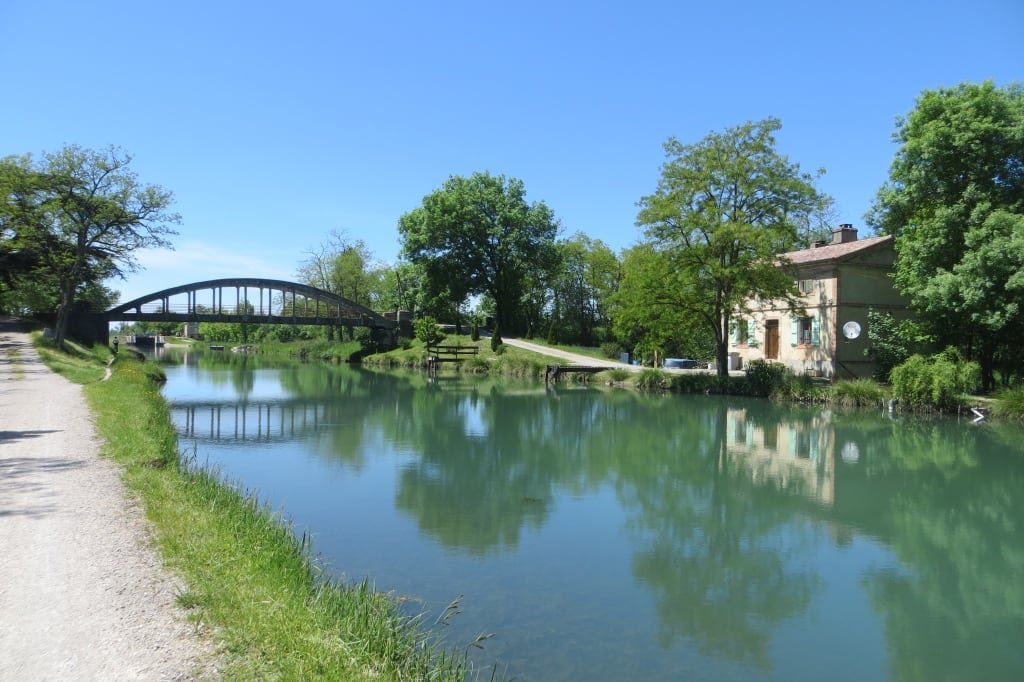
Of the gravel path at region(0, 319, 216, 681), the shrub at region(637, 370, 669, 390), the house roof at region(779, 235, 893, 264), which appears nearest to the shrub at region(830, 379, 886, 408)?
the house roof at region(779, 235, 893, 264)

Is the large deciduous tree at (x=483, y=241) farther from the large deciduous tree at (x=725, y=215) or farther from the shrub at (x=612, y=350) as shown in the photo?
the large deciduous tree at (x=725, y=215)

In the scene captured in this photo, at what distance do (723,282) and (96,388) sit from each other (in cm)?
2053

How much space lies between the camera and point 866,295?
2809 cm

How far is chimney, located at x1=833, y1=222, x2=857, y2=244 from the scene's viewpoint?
32281mm

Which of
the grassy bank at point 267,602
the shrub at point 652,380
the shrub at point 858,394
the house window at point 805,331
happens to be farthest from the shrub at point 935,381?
the grassy bank at point 267,602

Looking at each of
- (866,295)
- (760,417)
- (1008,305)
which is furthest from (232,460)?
(866,295)

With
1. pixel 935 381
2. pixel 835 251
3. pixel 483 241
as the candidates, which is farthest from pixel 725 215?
pixel 483 241

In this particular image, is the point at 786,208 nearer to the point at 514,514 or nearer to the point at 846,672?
the point at 514,514

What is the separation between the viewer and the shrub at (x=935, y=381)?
2106 cm

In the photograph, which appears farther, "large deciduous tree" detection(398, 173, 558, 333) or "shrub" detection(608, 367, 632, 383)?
"large deciduous tree" detection(398, 173, 558, 333)

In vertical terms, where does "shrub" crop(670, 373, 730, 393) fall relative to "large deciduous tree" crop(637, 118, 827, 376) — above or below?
below

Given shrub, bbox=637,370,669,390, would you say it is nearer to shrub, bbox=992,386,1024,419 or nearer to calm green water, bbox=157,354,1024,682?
calm green water, bbox=157,354,1024,682

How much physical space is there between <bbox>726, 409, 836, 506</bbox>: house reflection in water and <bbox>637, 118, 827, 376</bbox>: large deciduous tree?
6.37m

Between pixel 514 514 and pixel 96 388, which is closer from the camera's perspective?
pixel 514 514
